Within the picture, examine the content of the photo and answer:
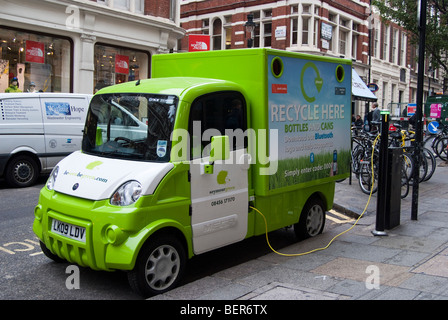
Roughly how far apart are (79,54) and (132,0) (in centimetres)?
348

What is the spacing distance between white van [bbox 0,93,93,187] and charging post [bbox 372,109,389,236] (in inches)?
289

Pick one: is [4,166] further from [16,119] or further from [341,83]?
[341,83]

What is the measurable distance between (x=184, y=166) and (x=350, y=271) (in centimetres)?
205

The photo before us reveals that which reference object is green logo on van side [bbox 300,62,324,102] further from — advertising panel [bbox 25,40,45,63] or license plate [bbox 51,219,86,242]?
advertising panel [bbox 25,40,45,63]

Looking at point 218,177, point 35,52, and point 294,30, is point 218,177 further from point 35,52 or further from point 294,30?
point 294,30

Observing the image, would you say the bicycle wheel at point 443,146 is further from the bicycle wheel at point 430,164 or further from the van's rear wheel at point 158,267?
the van's rear wheel at point 158,267

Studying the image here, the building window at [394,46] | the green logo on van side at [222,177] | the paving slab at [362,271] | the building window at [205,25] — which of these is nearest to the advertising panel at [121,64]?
the green logo on van side at [222,177]

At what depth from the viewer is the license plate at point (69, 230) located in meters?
4.43

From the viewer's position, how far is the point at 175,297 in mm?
4305

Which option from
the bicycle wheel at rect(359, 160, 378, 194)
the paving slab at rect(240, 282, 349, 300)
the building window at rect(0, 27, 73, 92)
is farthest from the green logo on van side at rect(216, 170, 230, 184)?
the building window at rect(0, 27, 73, 92)

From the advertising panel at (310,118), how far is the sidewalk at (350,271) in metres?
0.93

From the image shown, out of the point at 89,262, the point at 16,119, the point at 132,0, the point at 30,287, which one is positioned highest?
the point at 132,0

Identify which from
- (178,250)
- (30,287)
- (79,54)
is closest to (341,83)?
(178,250)

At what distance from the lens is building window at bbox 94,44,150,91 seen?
63.6 feet
